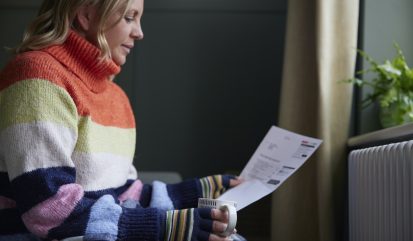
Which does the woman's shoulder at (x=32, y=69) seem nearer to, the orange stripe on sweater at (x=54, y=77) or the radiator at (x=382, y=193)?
the orange stripe on sweater at (x=54, y=77)

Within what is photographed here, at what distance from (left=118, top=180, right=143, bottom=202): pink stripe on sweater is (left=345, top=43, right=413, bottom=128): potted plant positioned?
783mm

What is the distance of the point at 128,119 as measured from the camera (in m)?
1.44

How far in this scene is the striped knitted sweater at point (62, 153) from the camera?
90 cm

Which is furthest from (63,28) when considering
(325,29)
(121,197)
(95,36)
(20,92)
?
(325,29)

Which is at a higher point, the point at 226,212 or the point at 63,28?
the point at 63,28

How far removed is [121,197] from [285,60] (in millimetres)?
954

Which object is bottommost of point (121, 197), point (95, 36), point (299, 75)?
point (121, 197)

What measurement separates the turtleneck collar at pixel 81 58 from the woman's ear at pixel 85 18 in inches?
2.1

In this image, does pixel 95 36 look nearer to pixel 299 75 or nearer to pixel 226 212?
pixel 226 212

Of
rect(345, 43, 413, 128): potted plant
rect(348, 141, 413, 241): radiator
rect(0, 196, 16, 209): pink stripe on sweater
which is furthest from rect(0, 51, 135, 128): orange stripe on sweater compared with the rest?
rect(345, 43, 413, 128): potted plant

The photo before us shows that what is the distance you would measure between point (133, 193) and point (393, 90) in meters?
0.89

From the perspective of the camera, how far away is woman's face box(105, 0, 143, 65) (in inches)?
47.2

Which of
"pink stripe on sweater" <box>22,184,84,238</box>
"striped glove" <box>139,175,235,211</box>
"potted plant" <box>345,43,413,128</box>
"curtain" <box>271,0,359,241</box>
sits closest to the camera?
"pink stripe on sweater" <box>22,184,84,238</box>

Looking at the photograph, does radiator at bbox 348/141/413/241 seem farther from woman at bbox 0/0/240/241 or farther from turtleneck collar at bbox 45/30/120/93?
turtleneck collar at bbox 45/30/120/93
